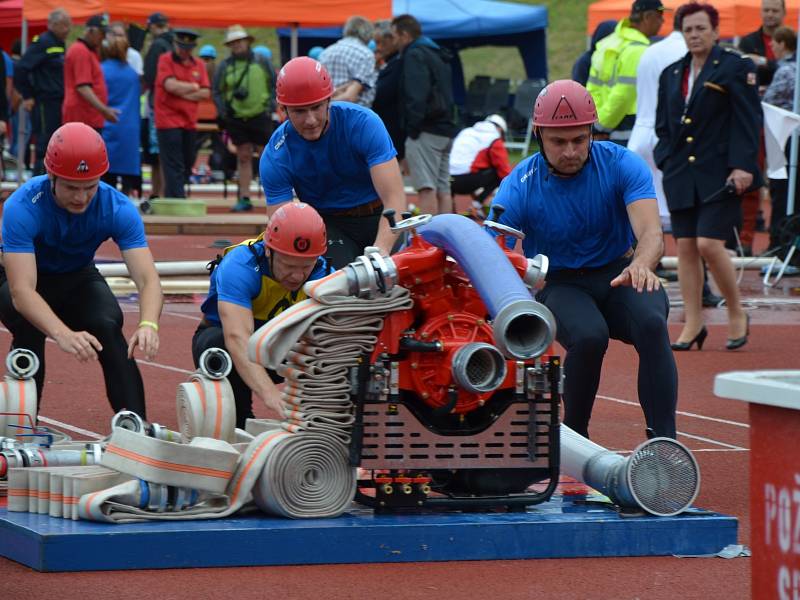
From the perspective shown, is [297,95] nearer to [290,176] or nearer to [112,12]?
[290,176]

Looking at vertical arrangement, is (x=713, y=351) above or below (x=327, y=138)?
below

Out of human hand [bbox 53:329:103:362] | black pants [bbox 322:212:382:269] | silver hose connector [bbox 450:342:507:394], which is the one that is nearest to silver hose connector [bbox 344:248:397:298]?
silver hose connector [bbox 450:342:507:394]

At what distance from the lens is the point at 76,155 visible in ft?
21.7

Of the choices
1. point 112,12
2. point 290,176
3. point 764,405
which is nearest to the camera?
point 764,405

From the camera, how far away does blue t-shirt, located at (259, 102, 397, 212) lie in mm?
7605

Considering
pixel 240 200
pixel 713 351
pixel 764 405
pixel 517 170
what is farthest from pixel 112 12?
pixel 764 405

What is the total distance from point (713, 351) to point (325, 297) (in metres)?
5.63

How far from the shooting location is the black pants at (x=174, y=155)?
1856 centimetres

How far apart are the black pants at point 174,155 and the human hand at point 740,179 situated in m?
10.1

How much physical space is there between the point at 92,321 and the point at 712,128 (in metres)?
4.67

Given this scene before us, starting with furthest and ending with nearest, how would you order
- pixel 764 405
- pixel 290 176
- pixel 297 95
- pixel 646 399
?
1. pixel 290 176
2. pixel 297 95
3. pixel 646 399
4. pixel 764 405

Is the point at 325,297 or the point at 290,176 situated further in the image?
the point at 290,176

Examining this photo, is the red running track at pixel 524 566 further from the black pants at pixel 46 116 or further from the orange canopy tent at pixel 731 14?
the orange canopy tent at pixel 731 14

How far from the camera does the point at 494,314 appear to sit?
17.0 ft
